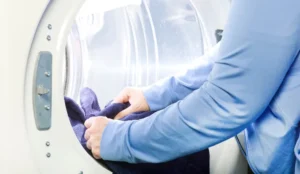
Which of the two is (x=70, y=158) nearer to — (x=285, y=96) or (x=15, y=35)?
(x=15, y=35)

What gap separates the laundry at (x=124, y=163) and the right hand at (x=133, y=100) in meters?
0.01

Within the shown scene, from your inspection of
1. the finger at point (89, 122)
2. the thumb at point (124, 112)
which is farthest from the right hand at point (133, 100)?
the finger at point (89, 122)

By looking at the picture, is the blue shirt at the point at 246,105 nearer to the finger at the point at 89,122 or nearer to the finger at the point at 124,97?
the finger at the point at 89,122

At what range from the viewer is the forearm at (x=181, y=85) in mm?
1084

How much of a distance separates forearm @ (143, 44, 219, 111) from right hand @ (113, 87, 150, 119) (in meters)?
0.01

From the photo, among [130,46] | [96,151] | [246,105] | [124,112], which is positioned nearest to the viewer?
[246,105]

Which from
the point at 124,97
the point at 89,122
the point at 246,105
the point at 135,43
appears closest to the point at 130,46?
the point at 135,43

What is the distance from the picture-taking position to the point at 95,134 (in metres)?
0.90

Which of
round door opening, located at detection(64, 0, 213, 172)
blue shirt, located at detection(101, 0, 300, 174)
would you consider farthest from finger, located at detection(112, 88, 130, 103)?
blue shirt, located at detection(101, 0, 300, 174)

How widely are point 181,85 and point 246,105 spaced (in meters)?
0.32

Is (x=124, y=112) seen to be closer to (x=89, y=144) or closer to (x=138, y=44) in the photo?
(x=89, y=144)

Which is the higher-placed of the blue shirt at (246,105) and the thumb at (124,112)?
the blue shirt at (246,105)

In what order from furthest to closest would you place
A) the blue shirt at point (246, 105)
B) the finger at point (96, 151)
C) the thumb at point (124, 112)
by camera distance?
the thumb at point (124, 112), the finger at point (96, 151), the blue shirt at point (246, 105)

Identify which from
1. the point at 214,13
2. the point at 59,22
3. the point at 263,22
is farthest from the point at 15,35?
the point at 214,13
